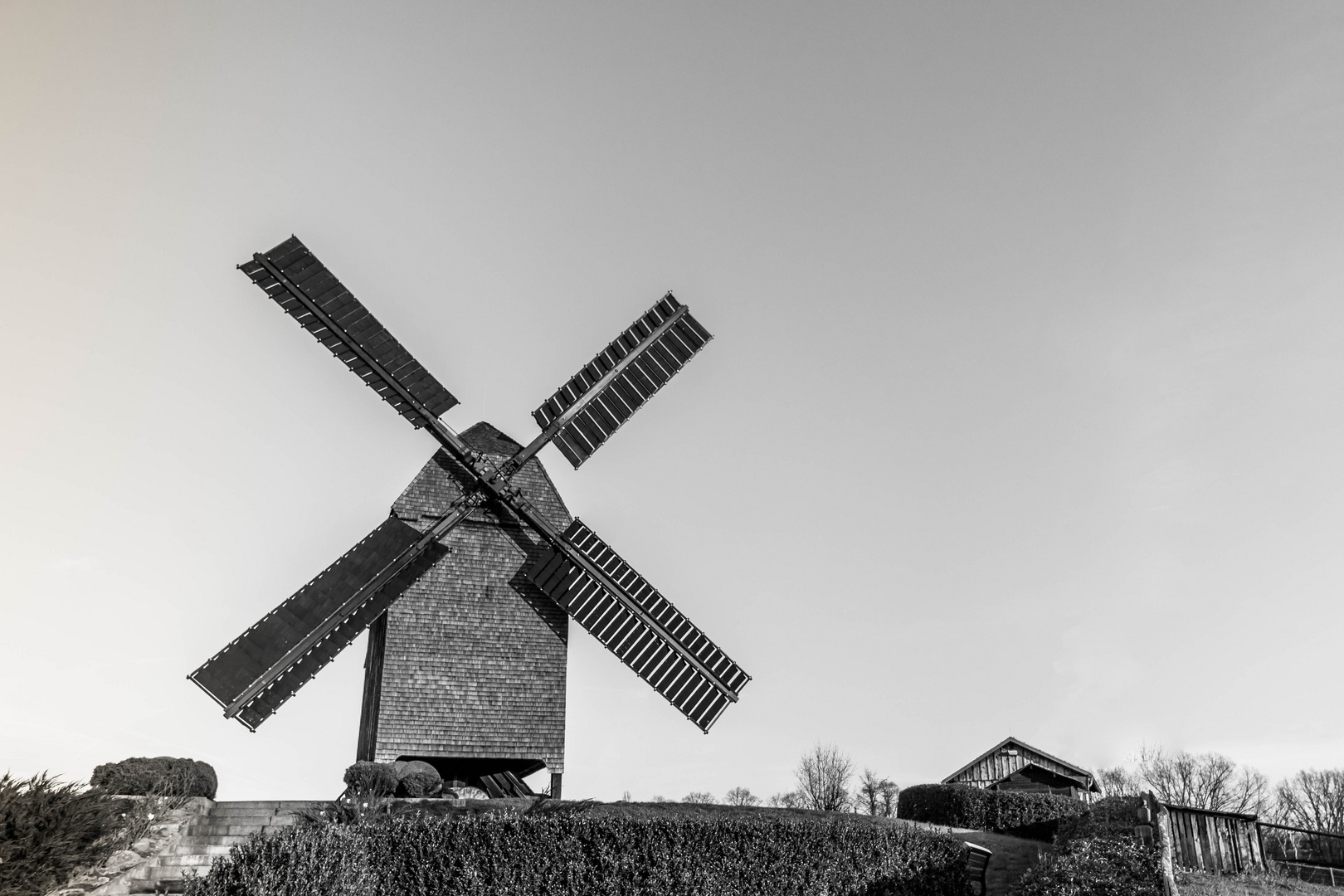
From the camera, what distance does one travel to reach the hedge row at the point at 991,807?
27.6 meters

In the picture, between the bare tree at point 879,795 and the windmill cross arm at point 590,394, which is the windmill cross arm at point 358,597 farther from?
the bare tree at point 879,795

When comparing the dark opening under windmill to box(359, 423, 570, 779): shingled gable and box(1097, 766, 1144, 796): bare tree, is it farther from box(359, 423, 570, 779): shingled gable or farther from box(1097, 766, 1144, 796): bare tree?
box(1097, 766, 1144, 796): bare tree

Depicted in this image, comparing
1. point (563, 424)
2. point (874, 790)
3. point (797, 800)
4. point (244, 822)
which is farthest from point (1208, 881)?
point (797, 800)

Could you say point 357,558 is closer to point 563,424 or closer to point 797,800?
point 563,424

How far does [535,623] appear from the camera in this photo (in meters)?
21.6

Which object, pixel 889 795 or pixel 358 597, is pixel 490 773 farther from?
pixel 889 795

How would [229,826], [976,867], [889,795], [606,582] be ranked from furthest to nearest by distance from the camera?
1. [889,795]
2. [606,582]
3. [976,867]
4. [229,826]

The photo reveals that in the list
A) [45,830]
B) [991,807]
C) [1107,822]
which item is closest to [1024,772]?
[991,807]

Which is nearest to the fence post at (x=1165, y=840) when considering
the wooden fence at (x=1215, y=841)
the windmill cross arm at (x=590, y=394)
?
the wooden fence at (x=1215, y=841)

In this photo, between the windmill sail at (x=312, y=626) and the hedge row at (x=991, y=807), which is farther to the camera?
the hedge row at (x=991, y=807)

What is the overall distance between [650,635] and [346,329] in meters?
9.28

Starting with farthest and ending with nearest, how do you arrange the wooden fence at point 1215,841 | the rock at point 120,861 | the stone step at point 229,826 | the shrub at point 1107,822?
the wooden fence at point 1215,841, the shrub at point 1107,822, the stone step at point 229,826, the rock at point 120,861

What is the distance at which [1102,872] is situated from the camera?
15.9 metres

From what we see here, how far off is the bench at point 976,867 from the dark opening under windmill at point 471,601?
5.51m
